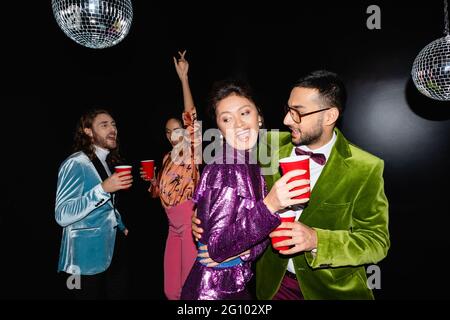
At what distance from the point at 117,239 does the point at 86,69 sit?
2.14m

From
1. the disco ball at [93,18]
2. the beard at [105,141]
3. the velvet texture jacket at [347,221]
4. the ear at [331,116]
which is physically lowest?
the velvet texture jacket at [347,221]

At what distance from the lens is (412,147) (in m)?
3.65

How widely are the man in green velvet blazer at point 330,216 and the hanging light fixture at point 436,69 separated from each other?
513 millimetres

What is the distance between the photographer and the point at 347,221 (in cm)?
172

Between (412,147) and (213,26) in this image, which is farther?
(213,26)

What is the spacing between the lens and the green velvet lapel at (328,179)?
1708 millimetres

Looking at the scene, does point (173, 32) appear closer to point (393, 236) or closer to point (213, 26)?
point (213, 26)

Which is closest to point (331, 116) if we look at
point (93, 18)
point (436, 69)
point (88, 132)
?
point (436, 69)

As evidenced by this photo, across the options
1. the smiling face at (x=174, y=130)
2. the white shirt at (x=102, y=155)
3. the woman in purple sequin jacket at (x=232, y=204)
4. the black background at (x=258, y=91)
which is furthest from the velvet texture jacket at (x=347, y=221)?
the black background at (x=258, y=91)

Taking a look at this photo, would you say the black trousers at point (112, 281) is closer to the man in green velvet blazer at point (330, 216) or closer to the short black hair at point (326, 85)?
the man in green velvet blazer at point (330, 216)

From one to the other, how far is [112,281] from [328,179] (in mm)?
2044

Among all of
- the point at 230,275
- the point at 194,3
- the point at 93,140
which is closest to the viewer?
the point at 230,275

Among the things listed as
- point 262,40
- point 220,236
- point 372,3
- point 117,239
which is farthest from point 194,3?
point 220,236

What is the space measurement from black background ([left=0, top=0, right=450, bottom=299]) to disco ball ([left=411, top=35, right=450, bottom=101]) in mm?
1790
